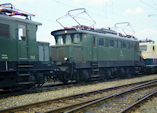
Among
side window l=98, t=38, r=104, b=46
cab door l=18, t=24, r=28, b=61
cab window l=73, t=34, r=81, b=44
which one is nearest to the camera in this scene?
cab door l=18, t=24, r=28, b=61

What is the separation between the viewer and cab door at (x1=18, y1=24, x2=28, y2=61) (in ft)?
31.4

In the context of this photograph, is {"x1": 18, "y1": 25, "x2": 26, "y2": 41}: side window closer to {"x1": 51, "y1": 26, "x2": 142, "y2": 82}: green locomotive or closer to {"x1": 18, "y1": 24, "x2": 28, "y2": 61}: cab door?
{"x1": 18, "y1": 24, "x2": 28, "y2": 61}: cab door

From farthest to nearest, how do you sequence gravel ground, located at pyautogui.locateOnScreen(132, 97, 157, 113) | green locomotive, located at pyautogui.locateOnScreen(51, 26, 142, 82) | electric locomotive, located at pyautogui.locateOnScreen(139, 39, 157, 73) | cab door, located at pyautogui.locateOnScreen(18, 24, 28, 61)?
electric locomotive, located at pyautogui.locateOnScreen(139, 39, 157, 73)
green locomotive, located at pyautogui.locateOnScreen(51, 26, 142, 82)
cab door, located at pyautogui.locateOnScreen(18, 24, 28, 61)
gravel ground, located at pyautogui.locateOnScreen(132, 97, 157, 113)

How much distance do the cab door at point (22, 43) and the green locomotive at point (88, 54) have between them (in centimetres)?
352

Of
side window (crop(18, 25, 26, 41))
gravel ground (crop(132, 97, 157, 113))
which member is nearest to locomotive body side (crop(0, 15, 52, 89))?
side window (crop(18, 25, 26, 41))

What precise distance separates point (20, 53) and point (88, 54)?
19.7 ft

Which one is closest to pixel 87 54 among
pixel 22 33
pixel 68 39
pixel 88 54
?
pixel 88 54

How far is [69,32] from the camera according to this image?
1392cm

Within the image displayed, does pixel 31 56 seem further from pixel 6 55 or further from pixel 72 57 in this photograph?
pixel 72 57

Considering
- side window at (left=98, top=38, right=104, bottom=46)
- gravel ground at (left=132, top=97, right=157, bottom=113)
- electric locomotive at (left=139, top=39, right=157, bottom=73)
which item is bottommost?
gravel ground at (left=132, top=97, right=157, bottom=113)

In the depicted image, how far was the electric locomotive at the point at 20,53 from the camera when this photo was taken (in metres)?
8.90

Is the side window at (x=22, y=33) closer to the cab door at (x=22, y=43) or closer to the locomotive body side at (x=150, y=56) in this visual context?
the cab door at (x=22, y=43)

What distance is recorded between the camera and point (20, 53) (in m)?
9.58

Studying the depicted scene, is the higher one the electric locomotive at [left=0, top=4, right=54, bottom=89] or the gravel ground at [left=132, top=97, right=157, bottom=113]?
the electric locomotive at [left=0, top=4, right=54, bottom=89]
